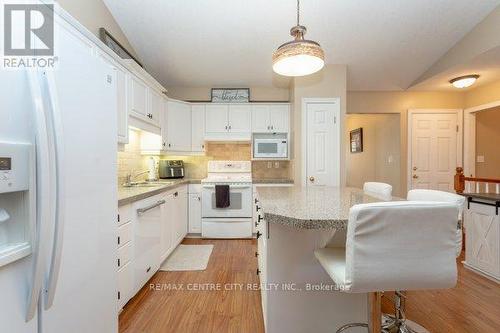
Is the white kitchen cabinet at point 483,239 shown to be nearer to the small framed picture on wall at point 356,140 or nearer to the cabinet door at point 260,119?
the cabinet door at point 260,119

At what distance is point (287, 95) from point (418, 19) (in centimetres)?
202

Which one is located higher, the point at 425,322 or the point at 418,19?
the point at 418,19

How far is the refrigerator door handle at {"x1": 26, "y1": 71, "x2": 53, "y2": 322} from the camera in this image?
0.75m

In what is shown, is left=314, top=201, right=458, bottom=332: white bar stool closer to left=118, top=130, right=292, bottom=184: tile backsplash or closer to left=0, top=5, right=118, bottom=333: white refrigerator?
left=0, top=5, right=118, bottom=333: white refrigerator

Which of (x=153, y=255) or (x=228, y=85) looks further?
(x=228, y=85)

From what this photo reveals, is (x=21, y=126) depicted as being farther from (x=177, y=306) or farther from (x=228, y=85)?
(x=228, y=85)

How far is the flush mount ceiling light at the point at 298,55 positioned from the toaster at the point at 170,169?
8.51 ft

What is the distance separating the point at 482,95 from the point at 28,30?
18.0ft

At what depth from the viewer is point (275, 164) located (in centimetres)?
435

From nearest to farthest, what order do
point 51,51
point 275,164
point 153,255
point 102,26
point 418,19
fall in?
1. point 51,51
2. point 153,255
3. point 102,26
4. point 418,19
5. point 275,164

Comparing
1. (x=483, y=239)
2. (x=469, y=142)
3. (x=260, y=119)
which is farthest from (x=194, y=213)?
(x=469, y=142)

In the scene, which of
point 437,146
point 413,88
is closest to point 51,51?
point 413,88

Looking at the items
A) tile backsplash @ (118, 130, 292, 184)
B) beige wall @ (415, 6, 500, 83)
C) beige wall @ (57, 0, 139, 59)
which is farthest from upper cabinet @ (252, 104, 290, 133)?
beige wall @ (415, 6, 500, 83)

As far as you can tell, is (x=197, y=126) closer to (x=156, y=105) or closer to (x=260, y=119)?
(x=156, y=105)
